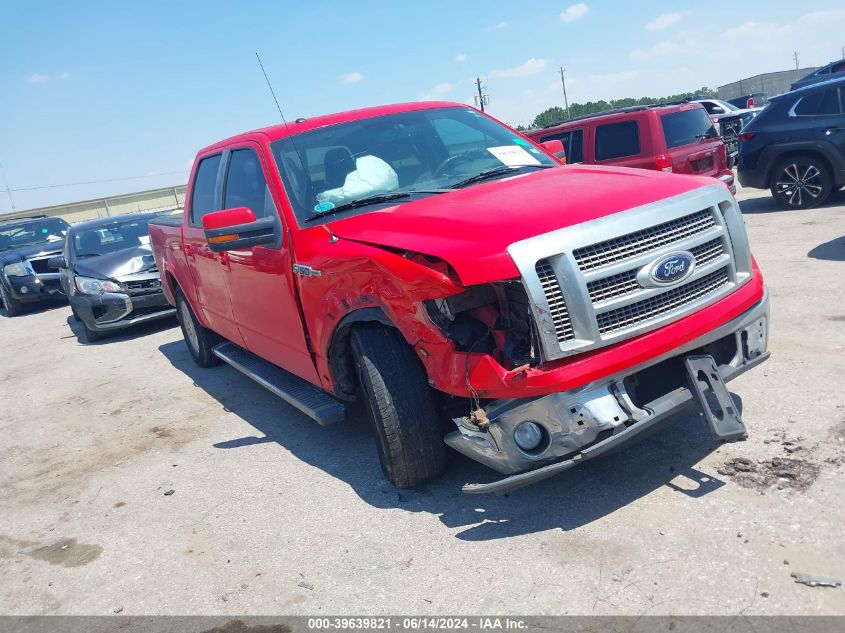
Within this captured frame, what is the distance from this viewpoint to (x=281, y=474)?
452cm

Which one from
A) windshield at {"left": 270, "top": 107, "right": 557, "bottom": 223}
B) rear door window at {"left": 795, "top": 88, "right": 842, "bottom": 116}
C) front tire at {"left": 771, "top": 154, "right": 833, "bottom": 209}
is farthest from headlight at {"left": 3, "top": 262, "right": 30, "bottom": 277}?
rear door window at {"left": 795, "top": 88, "right": 842, "bottom": 116}

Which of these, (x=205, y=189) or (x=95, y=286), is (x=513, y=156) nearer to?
(x=205, y=189)

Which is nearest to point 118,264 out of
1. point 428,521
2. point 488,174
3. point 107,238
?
point 107,238

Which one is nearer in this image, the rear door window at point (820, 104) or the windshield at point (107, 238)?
the rear door window at point (820, 104)

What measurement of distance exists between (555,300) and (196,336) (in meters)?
5.14

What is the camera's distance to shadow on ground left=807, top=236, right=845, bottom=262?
7223 mm

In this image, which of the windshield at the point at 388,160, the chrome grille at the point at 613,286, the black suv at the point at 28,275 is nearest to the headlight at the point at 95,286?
the black suv at the point at 28,275

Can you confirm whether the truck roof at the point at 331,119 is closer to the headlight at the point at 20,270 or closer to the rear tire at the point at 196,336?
the rear tire at the point at 196,336

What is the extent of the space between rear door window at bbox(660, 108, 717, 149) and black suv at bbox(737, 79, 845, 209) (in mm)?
834

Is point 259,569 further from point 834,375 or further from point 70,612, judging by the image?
point 834,375

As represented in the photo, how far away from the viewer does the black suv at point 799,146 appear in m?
9.77

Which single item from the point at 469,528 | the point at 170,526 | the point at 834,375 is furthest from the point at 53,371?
the point at 834,375

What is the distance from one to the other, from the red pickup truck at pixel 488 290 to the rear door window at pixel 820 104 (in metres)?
7.12

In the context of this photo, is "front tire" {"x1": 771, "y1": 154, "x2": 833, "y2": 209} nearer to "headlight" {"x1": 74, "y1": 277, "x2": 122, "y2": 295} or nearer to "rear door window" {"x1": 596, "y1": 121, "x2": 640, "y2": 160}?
"rear door window" {"x1": 596, "y1": 121, "x2": 640, "y2": 160}
